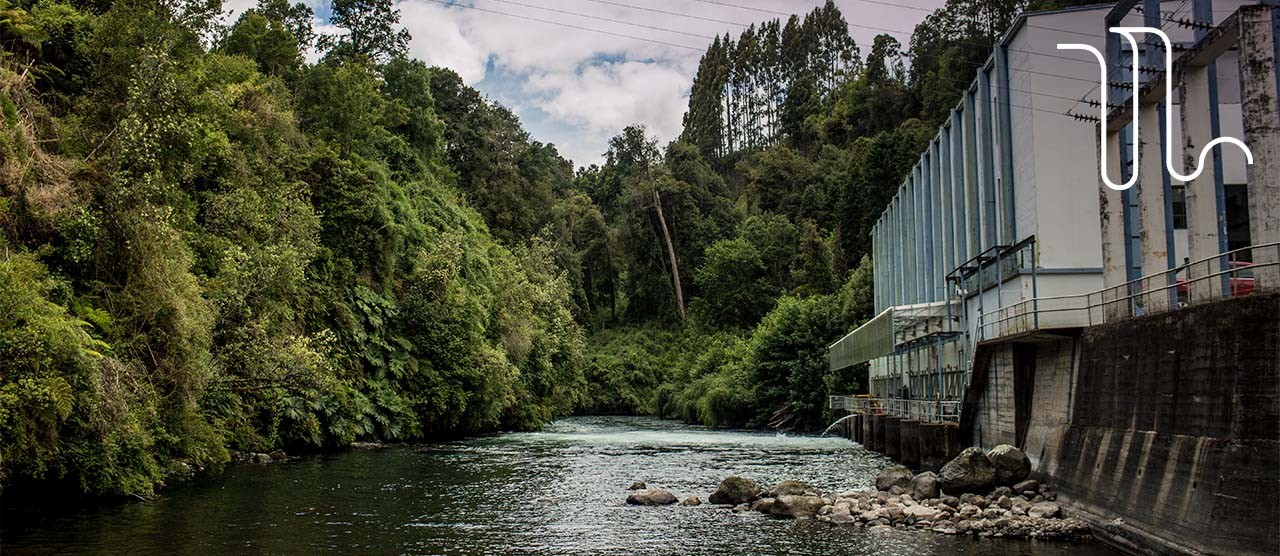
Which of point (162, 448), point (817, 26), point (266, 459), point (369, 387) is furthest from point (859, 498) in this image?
point (817, 26)

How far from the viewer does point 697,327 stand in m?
92.2

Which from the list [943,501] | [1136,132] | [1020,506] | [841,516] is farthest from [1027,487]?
[1136,132]

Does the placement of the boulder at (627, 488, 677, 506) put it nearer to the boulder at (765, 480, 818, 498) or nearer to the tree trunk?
the boulder at (765, 480, 818, 498)

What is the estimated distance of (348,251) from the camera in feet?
136

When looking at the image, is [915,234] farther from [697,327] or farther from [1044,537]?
[697,327]

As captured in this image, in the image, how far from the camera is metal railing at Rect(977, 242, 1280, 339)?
45.2ft

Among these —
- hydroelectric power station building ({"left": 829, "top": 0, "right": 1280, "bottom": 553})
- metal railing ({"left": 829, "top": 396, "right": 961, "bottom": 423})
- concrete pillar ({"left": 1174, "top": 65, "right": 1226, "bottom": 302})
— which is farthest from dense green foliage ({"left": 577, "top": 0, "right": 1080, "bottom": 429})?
concrete pillar ({"left": 1174, "top": 65, "right": 1226, "bottom": 302})

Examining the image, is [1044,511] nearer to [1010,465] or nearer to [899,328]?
[1010,465]

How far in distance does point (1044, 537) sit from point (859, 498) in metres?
4.85

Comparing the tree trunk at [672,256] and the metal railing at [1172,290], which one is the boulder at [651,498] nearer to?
the metal railing at [1172,290]

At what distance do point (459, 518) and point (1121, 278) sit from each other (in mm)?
14089

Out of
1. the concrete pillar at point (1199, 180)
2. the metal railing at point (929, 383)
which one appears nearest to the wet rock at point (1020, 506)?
the concrete pillar at point (1199, 180)

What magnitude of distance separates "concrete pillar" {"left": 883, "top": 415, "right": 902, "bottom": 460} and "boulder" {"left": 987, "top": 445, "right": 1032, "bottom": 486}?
1248cm

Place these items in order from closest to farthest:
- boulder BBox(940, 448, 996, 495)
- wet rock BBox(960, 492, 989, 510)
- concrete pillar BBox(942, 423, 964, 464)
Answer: wet rock BBox(960, 492, 989, 510), boulder BBox(940, 448, 996, 495), concrete pillar BBox(942, 423, 964, 464)
